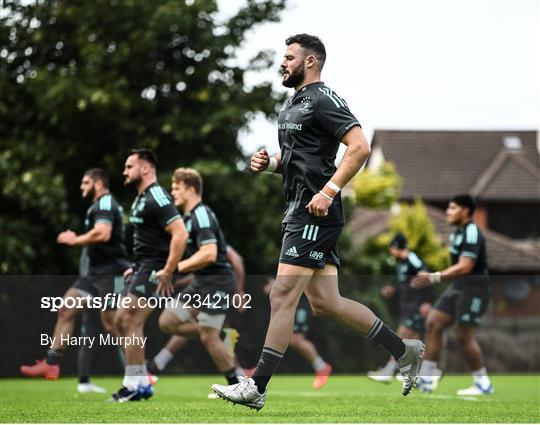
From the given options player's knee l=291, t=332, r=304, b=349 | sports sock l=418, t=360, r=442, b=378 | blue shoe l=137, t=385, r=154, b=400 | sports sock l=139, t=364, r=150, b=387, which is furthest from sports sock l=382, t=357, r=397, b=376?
sports sock l=139, t=364, r=150, b=387

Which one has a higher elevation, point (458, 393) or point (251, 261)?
point (458, 393)

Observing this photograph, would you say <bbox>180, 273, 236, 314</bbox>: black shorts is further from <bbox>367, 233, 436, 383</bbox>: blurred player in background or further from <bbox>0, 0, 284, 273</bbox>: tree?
<bbox>0, 0, 284, 273</bbox>: tree

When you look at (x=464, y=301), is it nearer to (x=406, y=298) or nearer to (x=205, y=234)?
(x=406, y=298)

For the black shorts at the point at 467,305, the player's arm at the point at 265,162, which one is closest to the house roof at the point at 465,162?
the black shorts at the point at 467,305

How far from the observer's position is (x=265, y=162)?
7902 millimetres

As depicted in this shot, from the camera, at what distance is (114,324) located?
33.0ft

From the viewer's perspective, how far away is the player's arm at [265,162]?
25.9 feet

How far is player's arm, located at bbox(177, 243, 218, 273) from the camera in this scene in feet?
34.3

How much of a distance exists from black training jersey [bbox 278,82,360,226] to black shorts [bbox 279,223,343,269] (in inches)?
1.9

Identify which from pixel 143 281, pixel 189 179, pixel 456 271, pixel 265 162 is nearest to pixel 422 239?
pixel 456 271

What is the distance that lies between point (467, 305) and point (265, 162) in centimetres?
530

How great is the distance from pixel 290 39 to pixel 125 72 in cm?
1807

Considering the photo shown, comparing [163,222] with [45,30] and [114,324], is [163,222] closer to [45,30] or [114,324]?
[114,324]

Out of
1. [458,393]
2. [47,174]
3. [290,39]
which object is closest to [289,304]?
[290,39]
